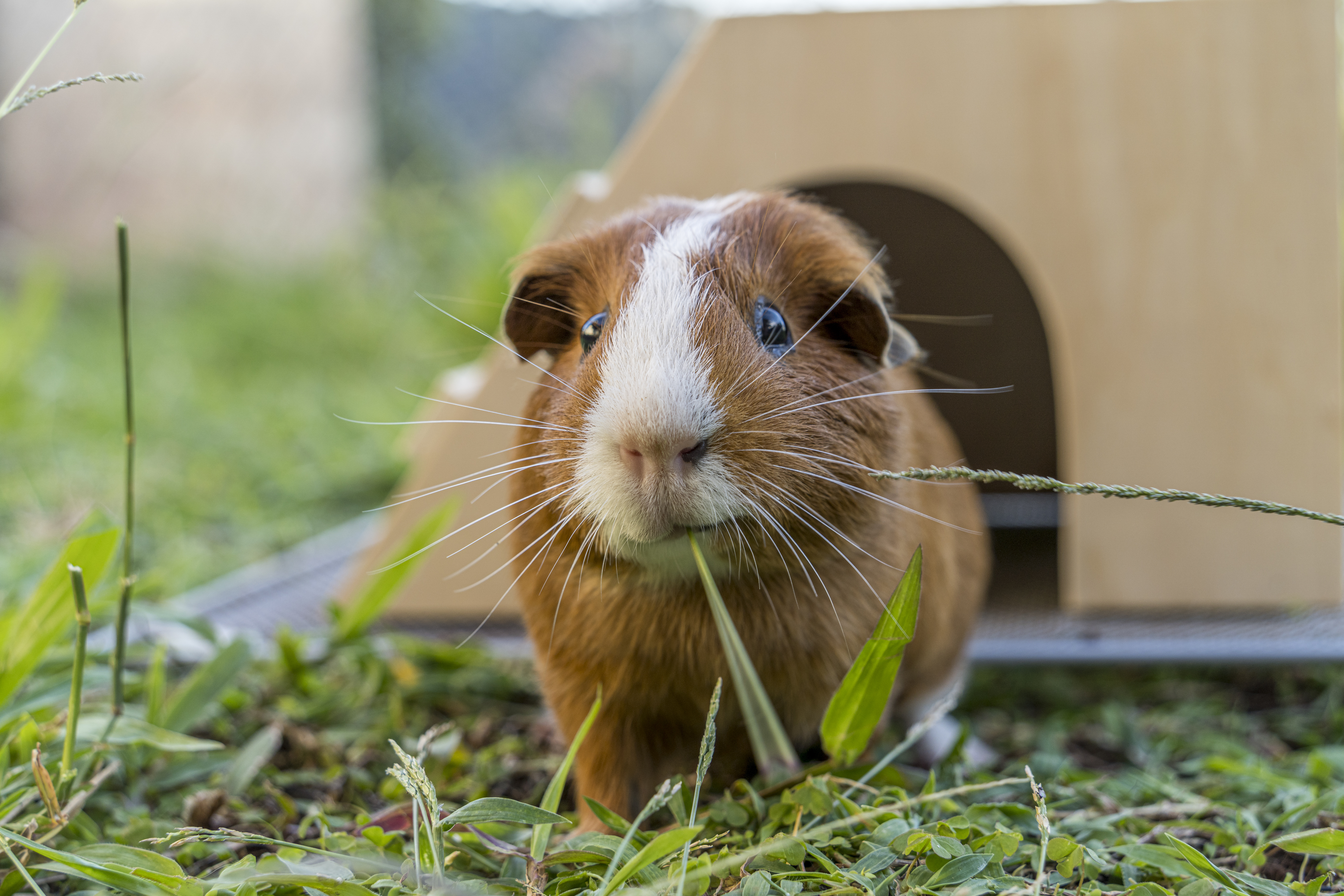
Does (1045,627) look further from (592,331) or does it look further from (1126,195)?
(592,331)

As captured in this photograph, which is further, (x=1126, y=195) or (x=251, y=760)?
(x=1126, y=195)

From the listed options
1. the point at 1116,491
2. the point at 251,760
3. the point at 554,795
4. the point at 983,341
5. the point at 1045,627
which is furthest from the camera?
the point at 983,341

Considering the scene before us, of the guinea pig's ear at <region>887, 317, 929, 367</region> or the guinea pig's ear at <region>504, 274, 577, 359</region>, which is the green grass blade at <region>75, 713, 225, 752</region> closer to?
the guinea pig's ear at <region>504, 274, 577, 359</region>

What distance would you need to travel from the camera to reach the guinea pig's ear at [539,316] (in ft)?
6.42

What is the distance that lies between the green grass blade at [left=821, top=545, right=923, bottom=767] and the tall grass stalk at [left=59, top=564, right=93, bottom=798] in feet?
4.02

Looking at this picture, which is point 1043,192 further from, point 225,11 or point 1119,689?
point 225,11

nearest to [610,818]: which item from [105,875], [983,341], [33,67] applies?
[105,875]

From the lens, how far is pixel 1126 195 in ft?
9.45

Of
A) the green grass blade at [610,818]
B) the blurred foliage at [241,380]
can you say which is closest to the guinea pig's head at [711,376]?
the green grass blade at [610,818]

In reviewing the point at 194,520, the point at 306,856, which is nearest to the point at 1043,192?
the point at 306,856

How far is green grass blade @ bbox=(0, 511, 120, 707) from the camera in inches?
78.6

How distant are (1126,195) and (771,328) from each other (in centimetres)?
163

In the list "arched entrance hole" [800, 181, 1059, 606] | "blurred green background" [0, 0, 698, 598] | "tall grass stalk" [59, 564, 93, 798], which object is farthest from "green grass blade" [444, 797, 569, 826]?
"arched entrance hole" [800, 181, 1059, 606]

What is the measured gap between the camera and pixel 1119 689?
120 inches
